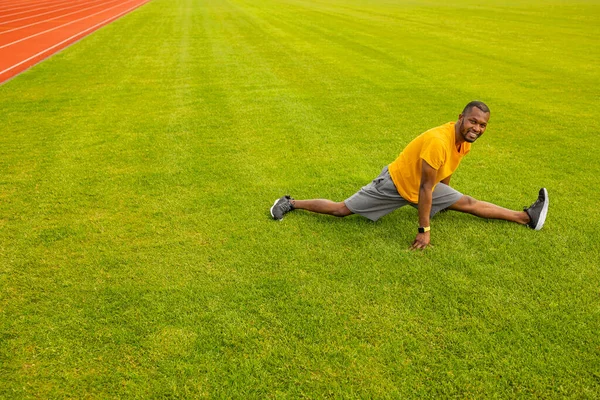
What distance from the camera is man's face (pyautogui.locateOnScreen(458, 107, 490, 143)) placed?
11.6 feet

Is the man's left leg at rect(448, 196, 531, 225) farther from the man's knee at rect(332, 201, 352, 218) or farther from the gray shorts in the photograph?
the man's knee at rect(332, 201, 352, 218)

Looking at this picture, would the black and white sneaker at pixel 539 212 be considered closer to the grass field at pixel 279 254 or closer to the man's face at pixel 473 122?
the grass field at pixel 279 254

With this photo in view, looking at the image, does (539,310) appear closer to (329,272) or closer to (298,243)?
(329,272)

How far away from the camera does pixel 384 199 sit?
4.12m

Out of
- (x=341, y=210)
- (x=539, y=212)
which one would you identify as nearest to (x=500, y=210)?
(x=539, y=212)

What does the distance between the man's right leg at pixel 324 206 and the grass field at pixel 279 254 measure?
4.6 inches

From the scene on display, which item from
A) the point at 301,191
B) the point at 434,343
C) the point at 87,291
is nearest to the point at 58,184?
the point at 87,291

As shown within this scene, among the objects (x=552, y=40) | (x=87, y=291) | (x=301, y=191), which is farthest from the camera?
(x=552, y=40)

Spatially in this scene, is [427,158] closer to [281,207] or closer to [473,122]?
[473,122]

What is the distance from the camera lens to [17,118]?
296 inches

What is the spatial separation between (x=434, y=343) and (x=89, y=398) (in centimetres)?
207

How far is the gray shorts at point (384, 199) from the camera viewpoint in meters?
4.08

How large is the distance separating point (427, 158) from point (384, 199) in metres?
0.62

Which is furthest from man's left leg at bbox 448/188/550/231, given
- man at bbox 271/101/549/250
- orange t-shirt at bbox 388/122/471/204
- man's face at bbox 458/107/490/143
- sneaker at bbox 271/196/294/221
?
sneaker at bbox 271/196/294/221
